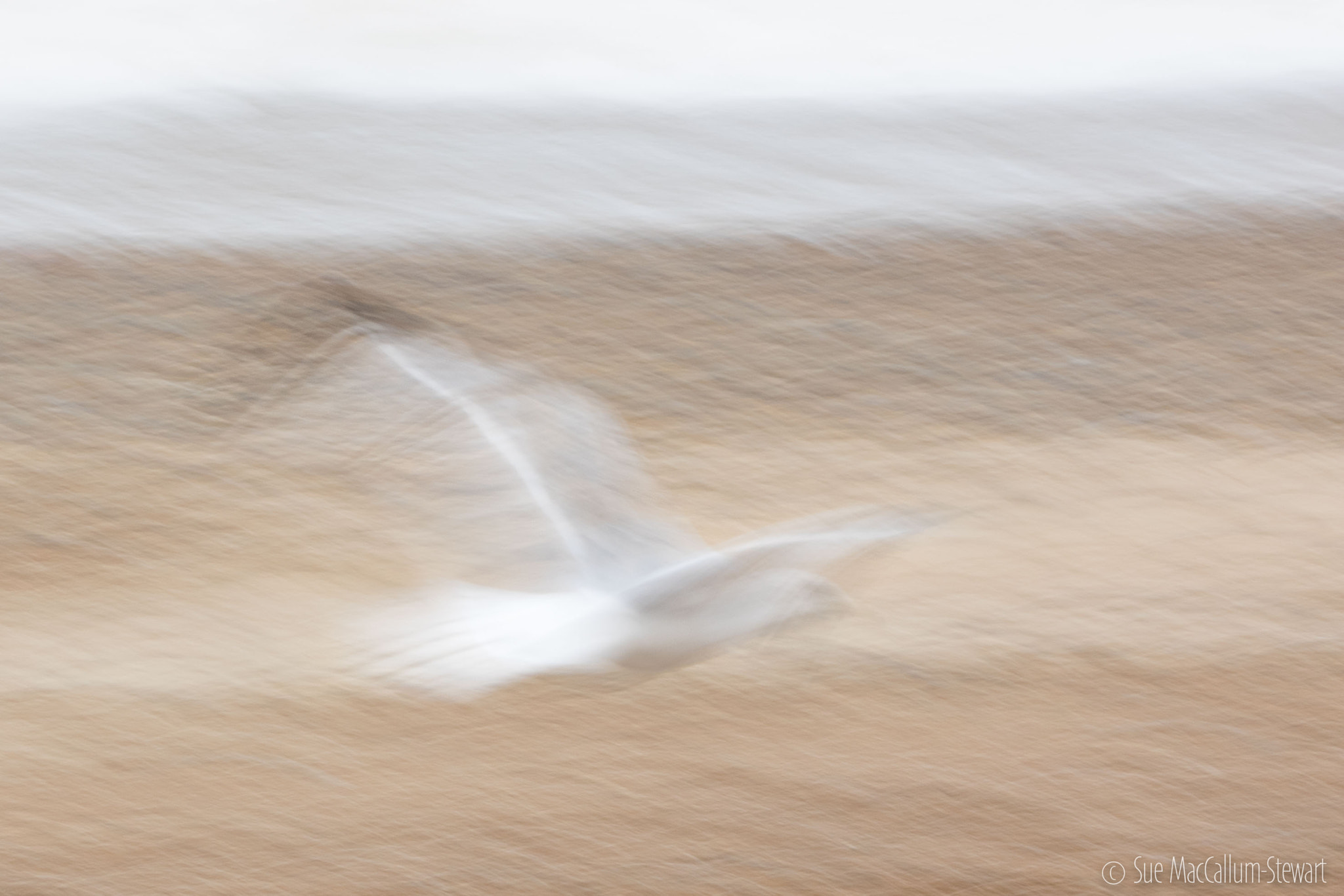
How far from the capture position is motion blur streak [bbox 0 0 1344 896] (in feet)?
1.27

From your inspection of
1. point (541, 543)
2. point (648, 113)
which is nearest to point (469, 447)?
point (541, 543)

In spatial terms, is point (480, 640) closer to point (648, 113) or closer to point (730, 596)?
point (730, 596)

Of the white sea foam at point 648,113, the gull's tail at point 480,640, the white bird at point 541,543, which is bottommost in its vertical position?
the gull's tail at point 480,640

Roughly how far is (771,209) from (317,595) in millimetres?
204

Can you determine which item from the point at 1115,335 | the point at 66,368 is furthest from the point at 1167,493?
the point at 66,368

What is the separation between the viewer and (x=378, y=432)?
1.44ft

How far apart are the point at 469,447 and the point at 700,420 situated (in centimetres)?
7

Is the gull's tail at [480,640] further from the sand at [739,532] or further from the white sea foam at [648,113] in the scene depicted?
the white sea foam at [648,113]

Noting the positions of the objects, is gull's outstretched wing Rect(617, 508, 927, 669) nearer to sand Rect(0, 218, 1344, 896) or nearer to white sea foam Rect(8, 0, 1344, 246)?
sand Rect(0, 218, 1344, 896)

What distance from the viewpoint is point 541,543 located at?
0.42 meters

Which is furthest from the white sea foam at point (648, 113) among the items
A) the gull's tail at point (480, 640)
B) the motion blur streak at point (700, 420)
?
the gull's tail at point (480, 640)

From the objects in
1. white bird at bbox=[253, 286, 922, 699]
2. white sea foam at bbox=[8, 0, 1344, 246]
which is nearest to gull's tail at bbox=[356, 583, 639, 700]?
white bird at bbox=[253, 286, 922, 699]

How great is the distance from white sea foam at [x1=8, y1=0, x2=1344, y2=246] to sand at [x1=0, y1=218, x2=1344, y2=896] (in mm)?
19

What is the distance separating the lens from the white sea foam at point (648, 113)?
19.1 inches
